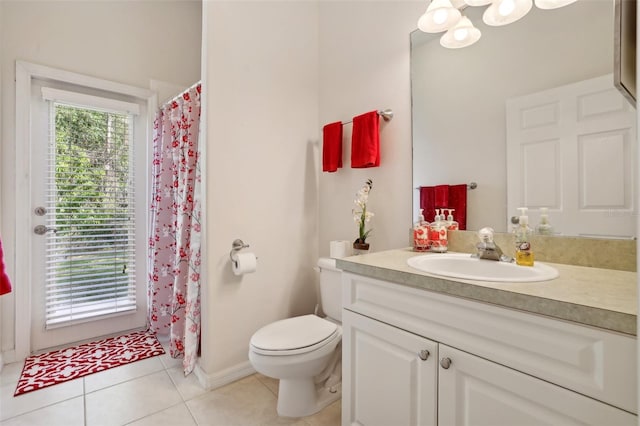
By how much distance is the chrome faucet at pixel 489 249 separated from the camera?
4.13 feet

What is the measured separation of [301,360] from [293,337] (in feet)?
0.42

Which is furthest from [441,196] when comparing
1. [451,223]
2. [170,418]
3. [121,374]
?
[121,374]

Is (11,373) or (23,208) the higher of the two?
(23,208)

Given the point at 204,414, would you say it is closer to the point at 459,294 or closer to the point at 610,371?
the point at 459,294

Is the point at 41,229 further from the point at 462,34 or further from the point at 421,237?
the point at 462,34

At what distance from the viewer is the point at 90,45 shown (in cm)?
234

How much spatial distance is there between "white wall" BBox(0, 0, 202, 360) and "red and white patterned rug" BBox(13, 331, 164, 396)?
279 millimetres

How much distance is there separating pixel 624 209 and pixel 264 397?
74.1 inches

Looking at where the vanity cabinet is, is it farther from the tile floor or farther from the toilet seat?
the tile floor

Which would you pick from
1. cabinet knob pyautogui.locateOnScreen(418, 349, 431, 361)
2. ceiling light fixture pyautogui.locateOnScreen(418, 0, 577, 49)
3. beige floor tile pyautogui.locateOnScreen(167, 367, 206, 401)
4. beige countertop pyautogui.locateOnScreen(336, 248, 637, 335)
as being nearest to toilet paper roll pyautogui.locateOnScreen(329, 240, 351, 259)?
beige countertop pyautogui.locateOnScreen(336, 248, 637, 335)

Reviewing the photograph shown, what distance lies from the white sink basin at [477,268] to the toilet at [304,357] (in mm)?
642

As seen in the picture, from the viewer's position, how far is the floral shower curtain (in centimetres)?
189

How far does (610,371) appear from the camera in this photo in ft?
2.31

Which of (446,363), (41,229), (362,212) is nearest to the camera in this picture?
(446,363)
